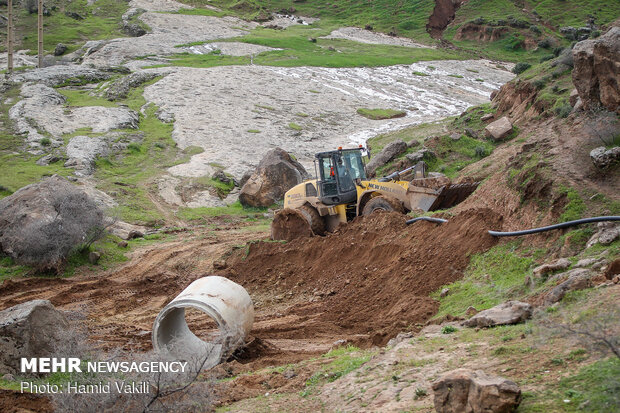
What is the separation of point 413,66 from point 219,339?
59.6m

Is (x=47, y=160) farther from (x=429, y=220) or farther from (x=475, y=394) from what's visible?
(x=475, y=394)

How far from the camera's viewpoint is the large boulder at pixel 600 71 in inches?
635

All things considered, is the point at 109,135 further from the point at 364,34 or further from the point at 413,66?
the point at 364,34

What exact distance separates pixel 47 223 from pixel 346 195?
1000 cm

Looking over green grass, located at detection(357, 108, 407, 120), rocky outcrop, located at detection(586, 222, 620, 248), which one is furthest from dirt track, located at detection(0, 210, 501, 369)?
green grass, located at detection(357, 108, 407, 120)

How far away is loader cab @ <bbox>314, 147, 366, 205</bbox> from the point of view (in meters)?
20.6

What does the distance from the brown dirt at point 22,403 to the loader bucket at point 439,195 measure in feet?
41.4

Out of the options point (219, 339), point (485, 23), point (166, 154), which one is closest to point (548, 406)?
point (219, 339)

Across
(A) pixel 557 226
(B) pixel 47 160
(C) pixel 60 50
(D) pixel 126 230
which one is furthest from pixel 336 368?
(C) pixel 60 50

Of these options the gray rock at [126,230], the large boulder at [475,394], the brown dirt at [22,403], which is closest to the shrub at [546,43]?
the gray rock at [126,230]

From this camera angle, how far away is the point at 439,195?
18203 millimetres

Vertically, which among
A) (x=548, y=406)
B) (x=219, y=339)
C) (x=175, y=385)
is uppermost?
(x=548, y=406)

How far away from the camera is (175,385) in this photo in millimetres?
7992

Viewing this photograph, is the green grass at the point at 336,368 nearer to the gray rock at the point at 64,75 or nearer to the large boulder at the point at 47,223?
the large boulder at the point at 47,223
